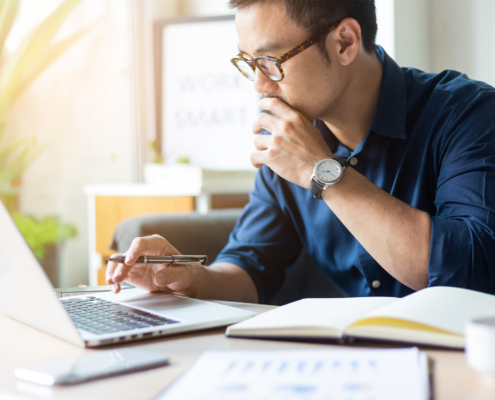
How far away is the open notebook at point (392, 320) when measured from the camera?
1.82 ft

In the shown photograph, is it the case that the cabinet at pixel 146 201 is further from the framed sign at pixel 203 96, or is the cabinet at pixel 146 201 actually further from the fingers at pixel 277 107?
the fingers at pixel 277 107

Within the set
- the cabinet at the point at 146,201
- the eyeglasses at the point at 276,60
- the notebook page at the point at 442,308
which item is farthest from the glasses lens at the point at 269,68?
the cabinet at the point at 146,201

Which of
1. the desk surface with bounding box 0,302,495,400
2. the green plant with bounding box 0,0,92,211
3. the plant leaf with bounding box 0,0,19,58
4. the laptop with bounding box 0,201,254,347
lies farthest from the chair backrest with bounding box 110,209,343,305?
the plant leaf with bounding box 0,0,19,58

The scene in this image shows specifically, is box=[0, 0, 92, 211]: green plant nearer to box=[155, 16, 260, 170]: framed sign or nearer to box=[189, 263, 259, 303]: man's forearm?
box=[155, 16, 260, 170]: framed sign

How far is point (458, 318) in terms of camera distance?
1.88ft

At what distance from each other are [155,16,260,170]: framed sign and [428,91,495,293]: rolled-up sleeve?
5.17 ft

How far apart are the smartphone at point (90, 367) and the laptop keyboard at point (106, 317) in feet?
0.30

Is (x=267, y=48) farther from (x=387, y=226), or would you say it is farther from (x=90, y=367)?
(x=90, y=367)

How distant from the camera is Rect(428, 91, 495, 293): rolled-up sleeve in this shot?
90 cm

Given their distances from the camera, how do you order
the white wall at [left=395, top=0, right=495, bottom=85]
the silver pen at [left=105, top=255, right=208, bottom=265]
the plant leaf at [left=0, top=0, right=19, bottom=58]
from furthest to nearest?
the plant leaf at [left=0, top=0, right=19, bottom=58], the white wall at [left=395, top=0, right=495, bottom=85], the silver pen at [left=105, top=255, right=208, bottom=265]

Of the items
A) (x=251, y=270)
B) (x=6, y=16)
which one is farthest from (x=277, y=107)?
(x=6, y=16)

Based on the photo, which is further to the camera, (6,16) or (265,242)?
(6,16)

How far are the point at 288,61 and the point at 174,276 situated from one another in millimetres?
516

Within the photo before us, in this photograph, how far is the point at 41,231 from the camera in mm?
2533
